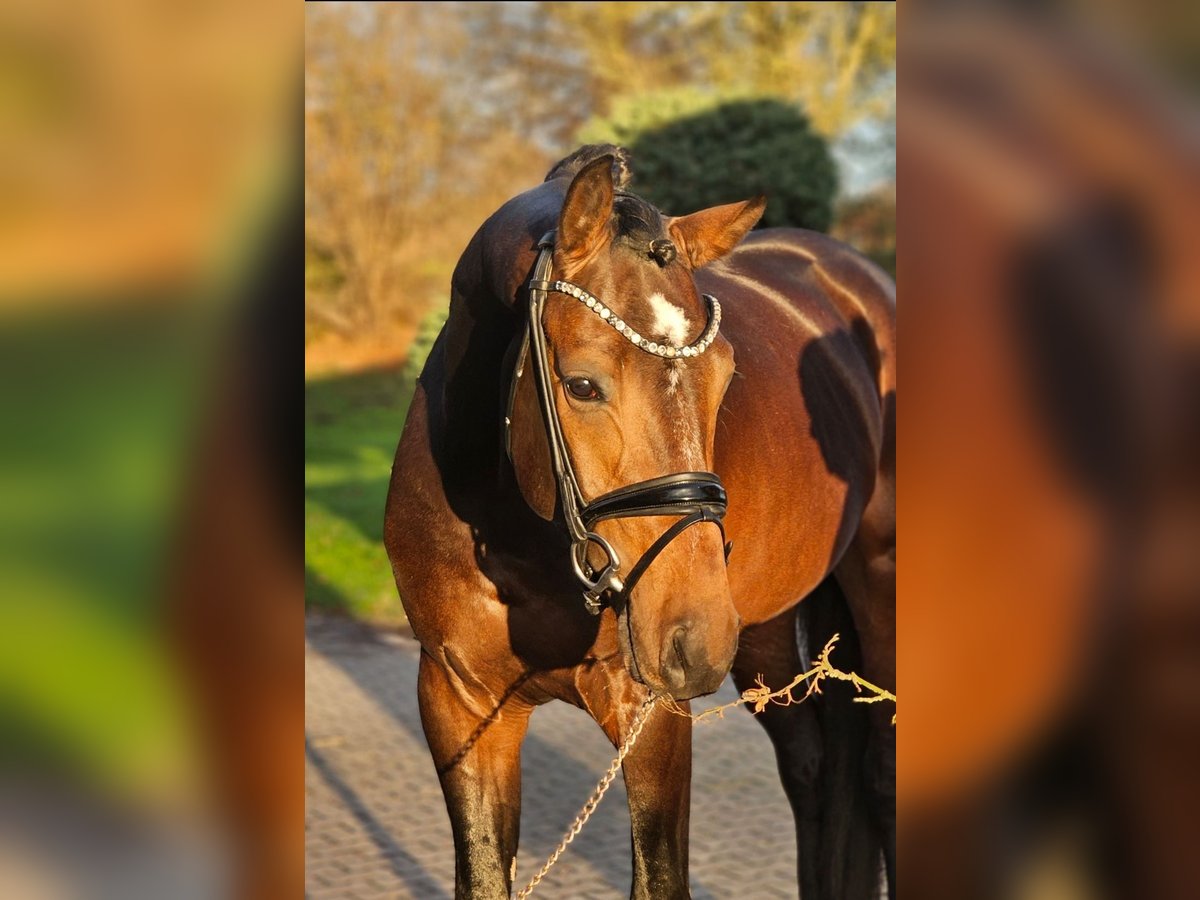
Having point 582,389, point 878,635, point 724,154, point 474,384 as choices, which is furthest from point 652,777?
point 724,154

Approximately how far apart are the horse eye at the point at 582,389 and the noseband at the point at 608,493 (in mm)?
46

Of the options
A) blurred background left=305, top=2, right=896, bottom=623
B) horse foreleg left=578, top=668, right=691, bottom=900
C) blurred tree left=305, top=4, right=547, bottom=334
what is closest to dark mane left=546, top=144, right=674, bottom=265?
horse foreleg left=578, top=668, right=691, bottom=900

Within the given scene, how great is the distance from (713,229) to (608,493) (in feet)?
2.11

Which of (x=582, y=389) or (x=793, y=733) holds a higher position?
(x=582, y=389)

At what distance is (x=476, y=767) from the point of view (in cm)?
291

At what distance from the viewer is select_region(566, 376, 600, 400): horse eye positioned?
6.99 ft

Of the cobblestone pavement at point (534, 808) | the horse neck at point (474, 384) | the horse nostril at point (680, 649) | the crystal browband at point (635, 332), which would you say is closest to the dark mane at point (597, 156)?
the crystal browband at point (635, 332)

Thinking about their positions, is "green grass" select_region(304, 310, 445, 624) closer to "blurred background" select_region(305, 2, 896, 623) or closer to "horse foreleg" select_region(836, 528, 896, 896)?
"blurred background" select_region(305, 2, 896, 623)

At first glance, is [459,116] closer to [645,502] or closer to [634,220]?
[634,220]

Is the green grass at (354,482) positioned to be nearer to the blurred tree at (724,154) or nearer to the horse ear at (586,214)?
the blurred tree at (724,154)
